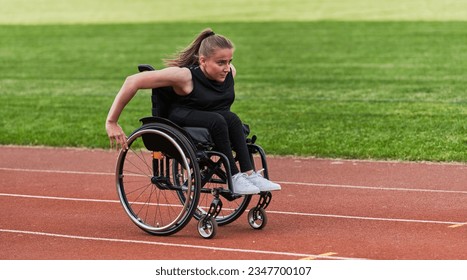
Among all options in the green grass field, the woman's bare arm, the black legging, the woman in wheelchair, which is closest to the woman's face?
the woman in wheelchair

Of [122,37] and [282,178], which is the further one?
[122,37]

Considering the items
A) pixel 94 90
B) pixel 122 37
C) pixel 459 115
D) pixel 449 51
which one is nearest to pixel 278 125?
pixel 459 115

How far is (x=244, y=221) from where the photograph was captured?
26.7 ft

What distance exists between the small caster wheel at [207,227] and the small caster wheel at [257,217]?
42 centimetres

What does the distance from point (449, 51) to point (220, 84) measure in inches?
644

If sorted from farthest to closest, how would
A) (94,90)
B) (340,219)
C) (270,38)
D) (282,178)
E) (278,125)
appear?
(270,38)
(94,90)
(278,125)
(282,178)
(340,219)

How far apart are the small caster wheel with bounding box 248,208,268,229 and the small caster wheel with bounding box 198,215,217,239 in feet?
1.39

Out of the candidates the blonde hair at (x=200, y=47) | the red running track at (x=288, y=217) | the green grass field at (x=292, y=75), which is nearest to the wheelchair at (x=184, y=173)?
the red running track at (x=288, y=217)

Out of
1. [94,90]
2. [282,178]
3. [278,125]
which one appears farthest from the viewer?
[94,90]

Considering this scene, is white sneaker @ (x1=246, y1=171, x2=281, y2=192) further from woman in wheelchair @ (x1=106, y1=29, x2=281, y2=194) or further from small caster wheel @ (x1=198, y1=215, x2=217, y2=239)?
small caster wheel @ (x1=198, y1=215, x2=217, y2=239)

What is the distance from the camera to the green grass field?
1298 cm

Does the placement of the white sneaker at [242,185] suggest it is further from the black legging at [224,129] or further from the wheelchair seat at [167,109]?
the wheelchair seat at [167,109]
